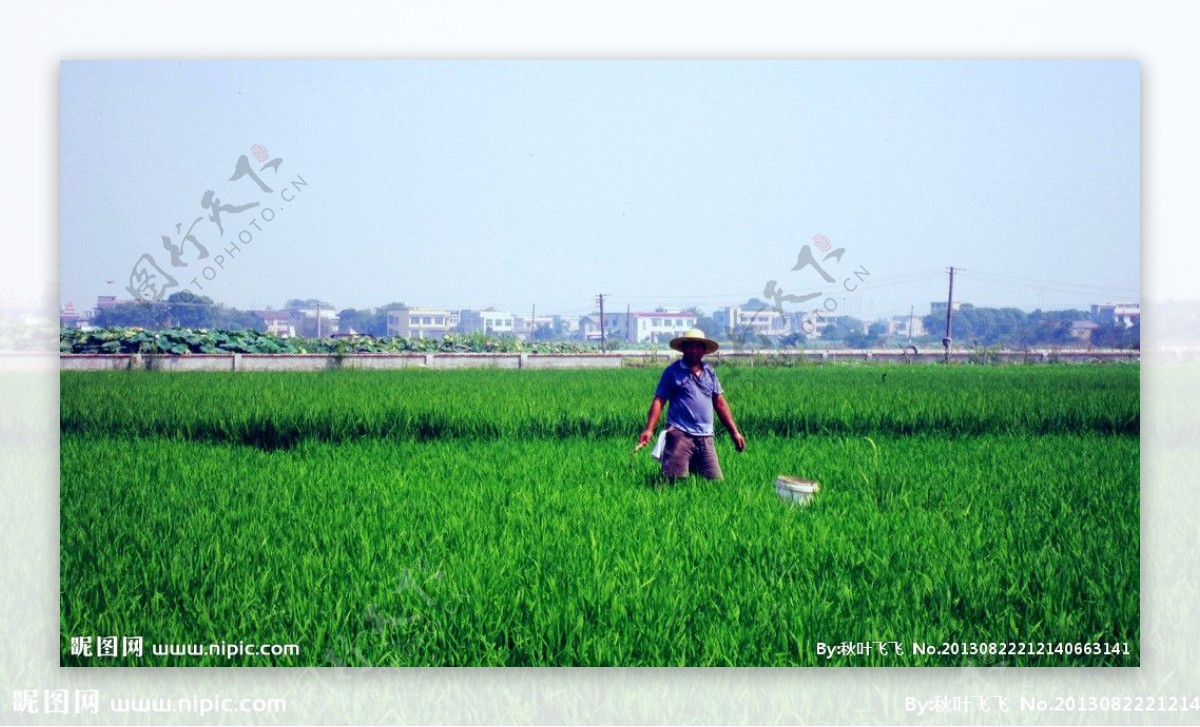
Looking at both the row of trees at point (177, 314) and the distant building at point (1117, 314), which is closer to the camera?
the distant building at point (1117, 314)

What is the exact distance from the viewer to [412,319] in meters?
6.86

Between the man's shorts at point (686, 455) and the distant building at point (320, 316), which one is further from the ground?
the distant building at point (320, 316)

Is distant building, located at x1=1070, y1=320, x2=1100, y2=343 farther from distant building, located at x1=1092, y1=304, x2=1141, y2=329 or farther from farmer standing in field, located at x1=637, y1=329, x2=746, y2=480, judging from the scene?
farmer standing in field, located at x1=637, y1=329, x2=746, y2=480

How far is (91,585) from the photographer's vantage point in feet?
13.7

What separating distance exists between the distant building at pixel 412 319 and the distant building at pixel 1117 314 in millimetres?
4579

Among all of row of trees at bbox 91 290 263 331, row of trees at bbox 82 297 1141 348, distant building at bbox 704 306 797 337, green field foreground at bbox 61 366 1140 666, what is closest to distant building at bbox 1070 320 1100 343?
row of trees at bbox 82 297 1141 348

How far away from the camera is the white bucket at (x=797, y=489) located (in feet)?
17.6

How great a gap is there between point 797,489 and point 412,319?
325cm

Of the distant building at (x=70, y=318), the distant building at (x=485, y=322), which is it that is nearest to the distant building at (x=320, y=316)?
the distant building at (x=485, y=322)

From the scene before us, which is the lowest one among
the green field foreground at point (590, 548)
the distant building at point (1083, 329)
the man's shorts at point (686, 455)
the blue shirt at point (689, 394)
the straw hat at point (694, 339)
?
the green field foreground at point (590, 548)

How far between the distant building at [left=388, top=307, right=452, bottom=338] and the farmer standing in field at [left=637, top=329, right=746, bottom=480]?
6.82 ft

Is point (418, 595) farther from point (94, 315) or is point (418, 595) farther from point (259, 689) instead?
point (94, 315)

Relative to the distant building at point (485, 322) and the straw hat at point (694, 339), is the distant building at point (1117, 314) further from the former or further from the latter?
the distant building at point (485, 322)

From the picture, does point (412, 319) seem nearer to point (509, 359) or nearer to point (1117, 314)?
point (1117, 314)
